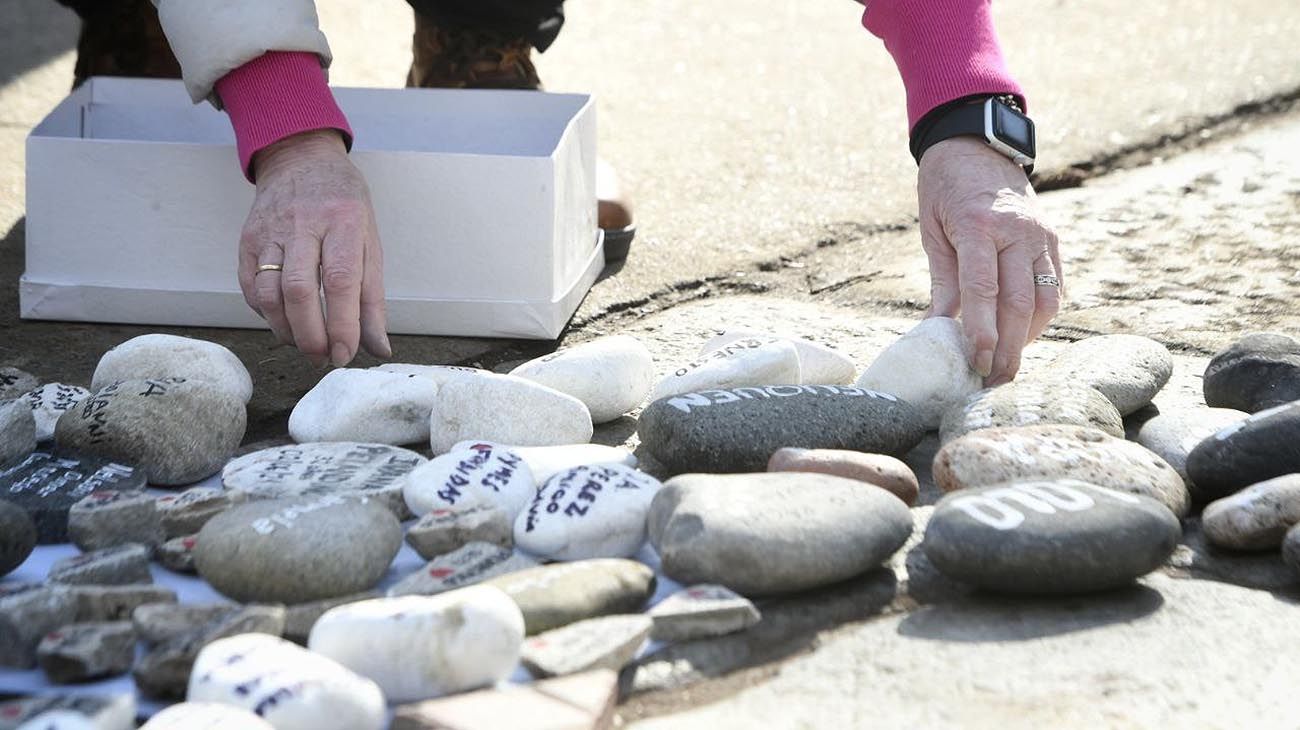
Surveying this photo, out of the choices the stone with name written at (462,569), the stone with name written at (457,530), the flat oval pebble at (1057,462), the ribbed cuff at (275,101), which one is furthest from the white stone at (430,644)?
the ribbed cuff at (275,101)

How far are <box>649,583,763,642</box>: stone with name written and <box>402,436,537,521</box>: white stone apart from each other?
248 mm

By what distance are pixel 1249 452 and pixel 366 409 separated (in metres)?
0.96

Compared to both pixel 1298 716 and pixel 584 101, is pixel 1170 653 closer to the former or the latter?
pixel 1298 716

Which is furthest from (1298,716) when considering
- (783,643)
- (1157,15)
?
(1157,15)

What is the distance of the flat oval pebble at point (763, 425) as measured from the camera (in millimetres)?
1507

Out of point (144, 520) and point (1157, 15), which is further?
point (1157, 15)

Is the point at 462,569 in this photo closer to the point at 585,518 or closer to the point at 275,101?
the point at 585,518

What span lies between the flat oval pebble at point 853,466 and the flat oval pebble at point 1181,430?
0.30 meters

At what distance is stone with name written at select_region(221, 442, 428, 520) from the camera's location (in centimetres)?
146

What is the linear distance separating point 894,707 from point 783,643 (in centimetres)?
13

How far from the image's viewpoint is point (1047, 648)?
1193 mm

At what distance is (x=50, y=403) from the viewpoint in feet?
5.50

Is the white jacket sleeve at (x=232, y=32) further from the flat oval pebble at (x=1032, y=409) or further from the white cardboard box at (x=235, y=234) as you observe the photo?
the flat oval pebble at (x=1032, y=409)

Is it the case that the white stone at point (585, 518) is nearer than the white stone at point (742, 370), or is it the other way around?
the white stone at point (585, 518)
